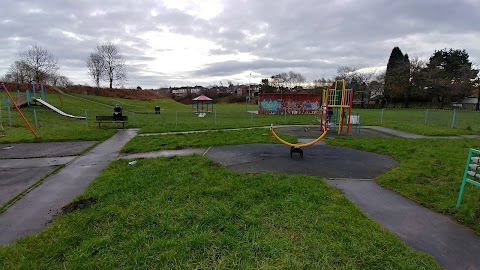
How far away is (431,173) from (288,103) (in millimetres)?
24610

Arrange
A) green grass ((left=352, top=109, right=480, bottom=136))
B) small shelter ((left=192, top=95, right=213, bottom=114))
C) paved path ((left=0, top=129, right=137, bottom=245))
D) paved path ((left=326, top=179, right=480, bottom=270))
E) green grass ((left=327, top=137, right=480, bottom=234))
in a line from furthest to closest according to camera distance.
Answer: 1. small shelter ((left=192, top=95, right=213, bottom=114))
2. green grass ((left=352, top=109, right=480, bottom=136))
3. green grass ((left=327, top=137, right=480, bottom=234))
4. paved path ((left=0, top=129, right=137, bottom=245))
5. paved path ((left=326, top=179, right=480, bottom=270))

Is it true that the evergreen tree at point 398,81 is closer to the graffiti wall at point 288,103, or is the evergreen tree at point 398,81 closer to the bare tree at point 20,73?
the graffiti wall at point 288,103

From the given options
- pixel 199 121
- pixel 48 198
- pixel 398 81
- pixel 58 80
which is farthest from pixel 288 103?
pixel 58 80

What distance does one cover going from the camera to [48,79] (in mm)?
50500

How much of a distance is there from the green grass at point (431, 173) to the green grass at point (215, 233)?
1.67 meters

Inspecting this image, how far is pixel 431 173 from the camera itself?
21.2ft

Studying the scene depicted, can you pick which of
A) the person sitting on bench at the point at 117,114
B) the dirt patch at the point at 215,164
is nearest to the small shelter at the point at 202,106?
the person sitting on bench at the point at 117,114

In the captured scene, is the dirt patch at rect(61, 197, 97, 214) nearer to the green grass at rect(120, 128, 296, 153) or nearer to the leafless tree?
the green grass at rect(120, 128, 296, 153)

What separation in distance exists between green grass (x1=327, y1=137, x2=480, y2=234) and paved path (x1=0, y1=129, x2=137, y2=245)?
673 centimetres

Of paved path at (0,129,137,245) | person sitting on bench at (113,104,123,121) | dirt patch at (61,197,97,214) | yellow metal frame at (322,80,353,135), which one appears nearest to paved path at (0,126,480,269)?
paved path at (0,129,137,245)

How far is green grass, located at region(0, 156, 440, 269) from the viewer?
301 cm

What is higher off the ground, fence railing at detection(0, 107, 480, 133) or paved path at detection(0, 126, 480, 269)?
fence railing at detection(0, 107, 480, 133)

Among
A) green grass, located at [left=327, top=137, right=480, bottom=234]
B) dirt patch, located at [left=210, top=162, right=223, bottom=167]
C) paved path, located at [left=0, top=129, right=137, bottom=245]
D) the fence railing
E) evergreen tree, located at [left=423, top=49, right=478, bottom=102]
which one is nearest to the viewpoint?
paved path, located at [left=0, top=129, right=137, bottom=245]

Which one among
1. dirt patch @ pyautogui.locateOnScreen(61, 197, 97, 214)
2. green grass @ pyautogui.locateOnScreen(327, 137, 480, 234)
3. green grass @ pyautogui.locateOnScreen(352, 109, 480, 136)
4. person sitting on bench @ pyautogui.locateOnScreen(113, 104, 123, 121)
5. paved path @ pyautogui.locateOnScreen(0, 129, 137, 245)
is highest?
person sitting on bench @ pyautogui.locateOnScreen(113, 104, 123, 121)
